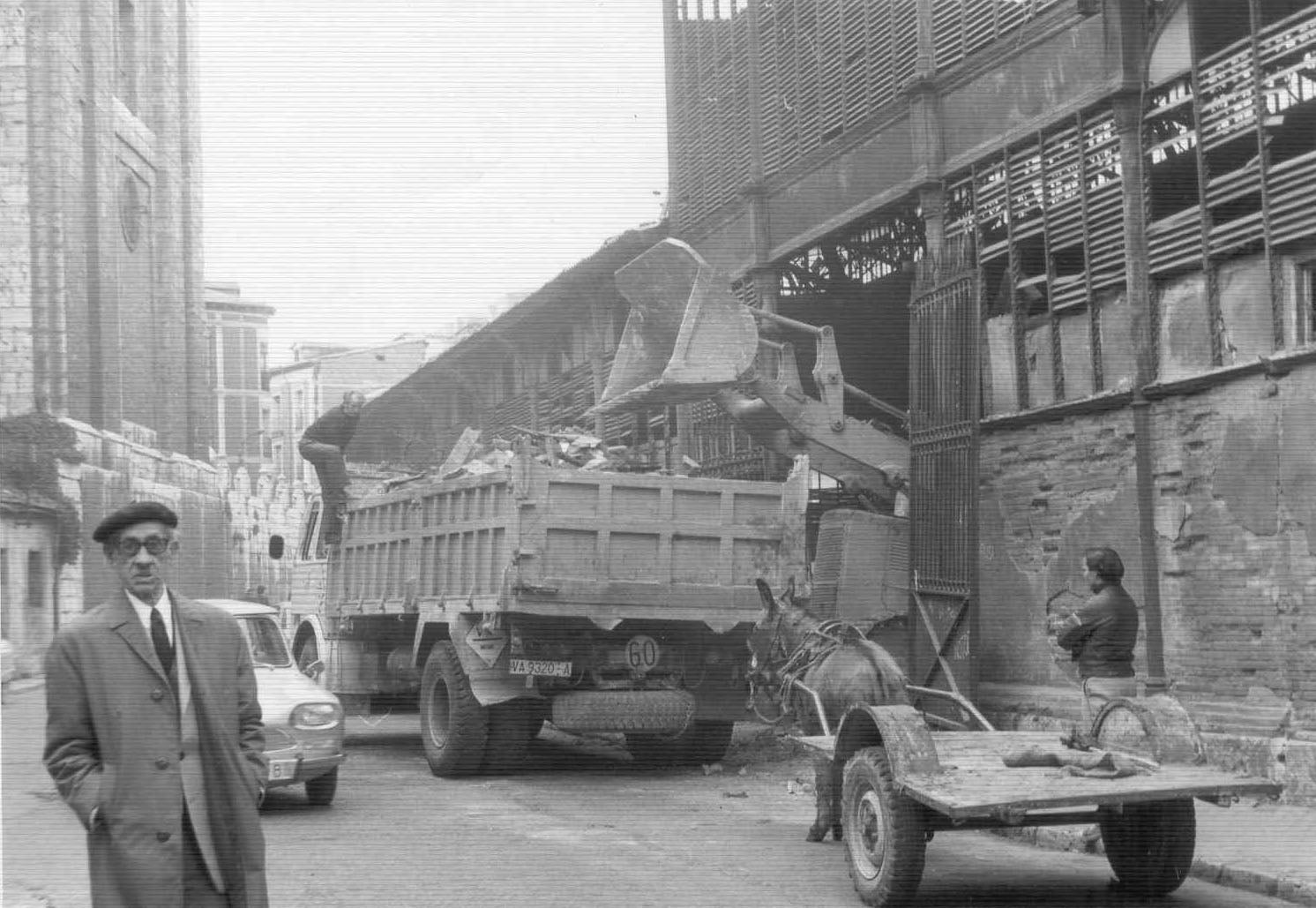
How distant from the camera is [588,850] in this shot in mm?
8883

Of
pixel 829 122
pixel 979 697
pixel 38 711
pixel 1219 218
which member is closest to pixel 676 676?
pixel 979 697

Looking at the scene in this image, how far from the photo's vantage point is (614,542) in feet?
38.6

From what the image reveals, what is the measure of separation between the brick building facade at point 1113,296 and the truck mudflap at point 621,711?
3157 millimetres

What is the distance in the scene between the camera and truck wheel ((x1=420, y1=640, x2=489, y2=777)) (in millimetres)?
12172

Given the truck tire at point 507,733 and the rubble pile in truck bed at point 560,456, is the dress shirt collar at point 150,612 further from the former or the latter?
the truck tire at point 507,733

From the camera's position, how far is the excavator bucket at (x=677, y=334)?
13.9 meters

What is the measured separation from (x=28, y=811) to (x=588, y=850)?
15.0 feet

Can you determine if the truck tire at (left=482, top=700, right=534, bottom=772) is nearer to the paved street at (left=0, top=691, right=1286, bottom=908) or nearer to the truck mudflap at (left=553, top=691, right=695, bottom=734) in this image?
the paved street at (left=0, top=691, right=1286, bottom=908)

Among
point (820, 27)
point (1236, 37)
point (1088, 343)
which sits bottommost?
point (1088, 343)

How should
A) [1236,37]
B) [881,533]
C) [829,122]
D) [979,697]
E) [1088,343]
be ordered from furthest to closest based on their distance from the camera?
[829,122] → [881,533] → [979,697] → [1088,343] → [1236,37]

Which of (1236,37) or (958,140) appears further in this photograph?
(958,140)

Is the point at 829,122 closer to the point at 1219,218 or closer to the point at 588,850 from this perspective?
the point at 1219,218

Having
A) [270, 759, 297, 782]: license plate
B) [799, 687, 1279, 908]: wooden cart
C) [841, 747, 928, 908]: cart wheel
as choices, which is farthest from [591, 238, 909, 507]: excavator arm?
[841, 747, 928, 908]: cart wheel

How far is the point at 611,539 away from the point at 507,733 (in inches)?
73.5
